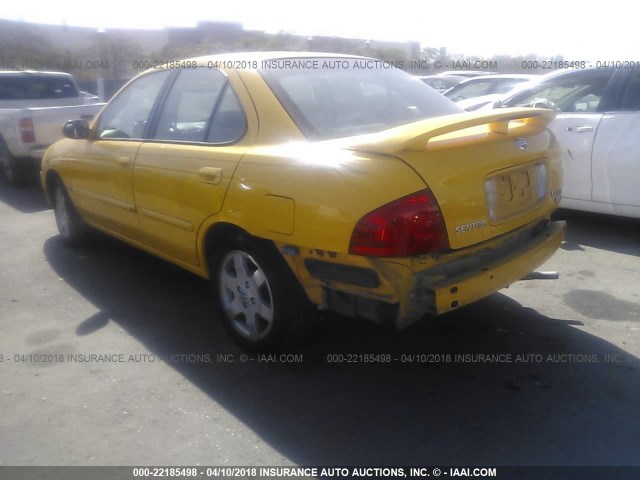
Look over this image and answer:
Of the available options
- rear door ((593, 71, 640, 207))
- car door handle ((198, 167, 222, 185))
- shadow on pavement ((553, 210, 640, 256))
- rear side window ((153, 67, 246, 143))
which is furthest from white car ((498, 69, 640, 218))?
car door handle ((198, 167, 222, 185))

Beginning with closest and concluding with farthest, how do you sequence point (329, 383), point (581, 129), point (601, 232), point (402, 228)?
point (402, 228) < point (329, 383) < point (581, 129) < point (601, 232)

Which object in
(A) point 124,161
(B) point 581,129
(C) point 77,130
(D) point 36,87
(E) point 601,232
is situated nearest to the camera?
(A) point 124,161

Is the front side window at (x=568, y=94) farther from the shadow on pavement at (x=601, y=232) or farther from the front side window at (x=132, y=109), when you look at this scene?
the front side window at (x=132, y=109)

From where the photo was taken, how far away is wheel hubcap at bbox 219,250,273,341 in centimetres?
338

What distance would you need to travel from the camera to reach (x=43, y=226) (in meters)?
6.79

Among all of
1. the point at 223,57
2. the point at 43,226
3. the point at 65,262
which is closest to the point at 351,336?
the point at 223,57

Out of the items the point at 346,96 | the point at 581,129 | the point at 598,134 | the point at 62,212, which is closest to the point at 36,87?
the point at 62,212

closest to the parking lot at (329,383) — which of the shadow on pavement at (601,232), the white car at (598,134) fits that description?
the shadow on pavement at (601,232)

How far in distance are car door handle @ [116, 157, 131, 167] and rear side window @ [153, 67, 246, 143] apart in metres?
0.26

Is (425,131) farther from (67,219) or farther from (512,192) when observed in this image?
(67,219)

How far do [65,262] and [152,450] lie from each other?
3.10 metres

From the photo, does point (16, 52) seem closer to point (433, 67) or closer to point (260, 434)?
point (433, 67)

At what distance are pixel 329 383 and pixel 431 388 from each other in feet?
1.69

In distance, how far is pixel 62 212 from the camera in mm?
5742
